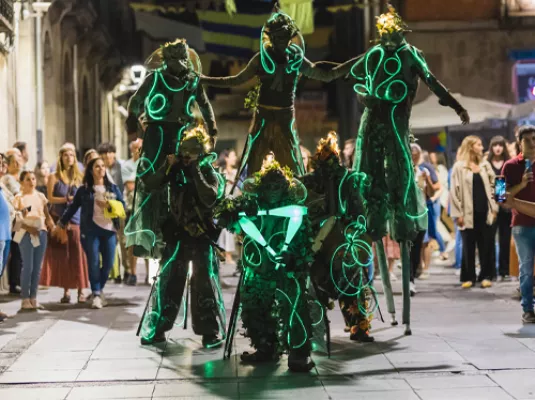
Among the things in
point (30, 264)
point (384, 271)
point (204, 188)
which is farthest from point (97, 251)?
point (384, 271)

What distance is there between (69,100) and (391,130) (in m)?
16.1

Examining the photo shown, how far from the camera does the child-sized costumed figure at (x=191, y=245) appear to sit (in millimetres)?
8250

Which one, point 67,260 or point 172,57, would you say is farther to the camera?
point 67,260

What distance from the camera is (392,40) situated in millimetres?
8852

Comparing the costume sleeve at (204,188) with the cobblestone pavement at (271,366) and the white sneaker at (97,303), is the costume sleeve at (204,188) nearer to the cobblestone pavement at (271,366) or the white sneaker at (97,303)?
the cobblestone pavement at (271,366)

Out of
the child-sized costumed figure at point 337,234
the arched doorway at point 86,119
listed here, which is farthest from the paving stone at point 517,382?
the arched doorway at point 86,119

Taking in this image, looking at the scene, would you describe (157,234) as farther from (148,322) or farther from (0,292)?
(0,292)

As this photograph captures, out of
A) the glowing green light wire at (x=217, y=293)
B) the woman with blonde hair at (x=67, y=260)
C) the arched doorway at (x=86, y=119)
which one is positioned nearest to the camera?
the glowing green light wire at (x=217, y=293)

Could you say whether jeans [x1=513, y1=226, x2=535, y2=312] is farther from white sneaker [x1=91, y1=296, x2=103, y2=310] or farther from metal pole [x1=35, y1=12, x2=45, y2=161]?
metal pole [x1=35, y1=12, x2=45, y2=161]

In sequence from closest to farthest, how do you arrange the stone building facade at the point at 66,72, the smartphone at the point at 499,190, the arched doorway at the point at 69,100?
the smartphone at the point at 499,190
the stone building facade at the point at 66,72
the arched doorway at the point at 69,100

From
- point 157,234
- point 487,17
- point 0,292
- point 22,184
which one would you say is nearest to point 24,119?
point 0,292

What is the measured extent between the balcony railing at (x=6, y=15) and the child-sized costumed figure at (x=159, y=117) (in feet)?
22.0

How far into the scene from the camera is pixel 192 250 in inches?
332

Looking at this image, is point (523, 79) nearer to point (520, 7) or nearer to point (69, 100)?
point (520, 7)
